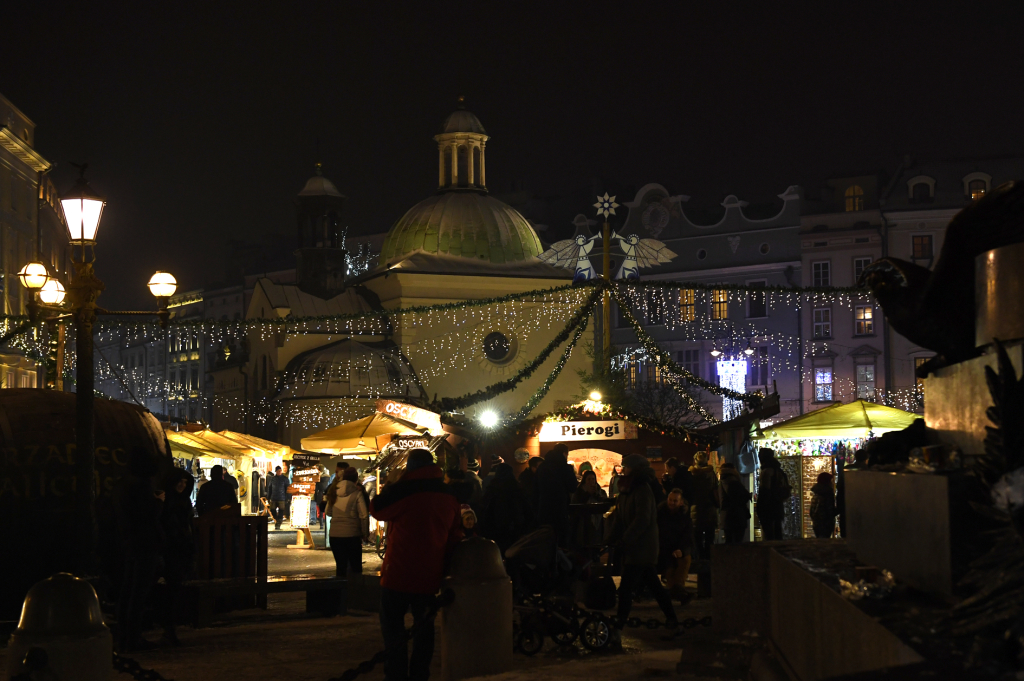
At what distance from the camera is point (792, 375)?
59.3 metres

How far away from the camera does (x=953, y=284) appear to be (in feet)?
19.1

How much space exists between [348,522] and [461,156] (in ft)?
134

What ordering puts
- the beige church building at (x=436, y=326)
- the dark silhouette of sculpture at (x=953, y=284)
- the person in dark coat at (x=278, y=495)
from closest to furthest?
the dark silhouette of sculpture at (x=953, y=284) → the person in dark coat at (x=278, y=495) → the beige church building at (x=436, y=326)

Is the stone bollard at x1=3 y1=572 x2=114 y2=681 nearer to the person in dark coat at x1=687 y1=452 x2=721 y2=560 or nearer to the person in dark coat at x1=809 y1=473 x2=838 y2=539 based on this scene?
the person in dark coat at x1=687 y1=452 x2=721 y2=560

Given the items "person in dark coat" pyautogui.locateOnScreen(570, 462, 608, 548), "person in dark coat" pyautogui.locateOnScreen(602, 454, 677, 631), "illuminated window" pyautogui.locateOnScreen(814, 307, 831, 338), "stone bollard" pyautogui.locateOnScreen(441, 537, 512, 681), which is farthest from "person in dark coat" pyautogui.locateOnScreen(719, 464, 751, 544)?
"illuminated window" pyautogui.locateOnScreen(814, 307, 831, 338)

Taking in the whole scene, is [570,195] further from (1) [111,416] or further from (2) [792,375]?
(1) [111,416]

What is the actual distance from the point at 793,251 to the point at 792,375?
219 inches

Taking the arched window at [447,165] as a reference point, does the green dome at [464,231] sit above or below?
below

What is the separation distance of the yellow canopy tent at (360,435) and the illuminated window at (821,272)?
36.8 meters

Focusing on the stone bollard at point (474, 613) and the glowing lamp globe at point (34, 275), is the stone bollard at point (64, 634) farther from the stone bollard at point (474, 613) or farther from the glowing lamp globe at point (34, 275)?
the glowing lamp globe at point (34, 275)

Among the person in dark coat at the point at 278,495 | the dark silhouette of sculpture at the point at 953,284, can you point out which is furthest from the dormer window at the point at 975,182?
the dark silhouette of sculpture at the point at 953,284

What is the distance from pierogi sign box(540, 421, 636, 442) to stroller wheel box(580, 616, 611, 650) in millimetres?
12480

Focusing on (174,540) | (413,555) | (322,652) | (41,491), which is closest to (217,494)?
(41,491)

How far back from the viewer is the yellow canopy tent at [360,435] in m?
24.9
